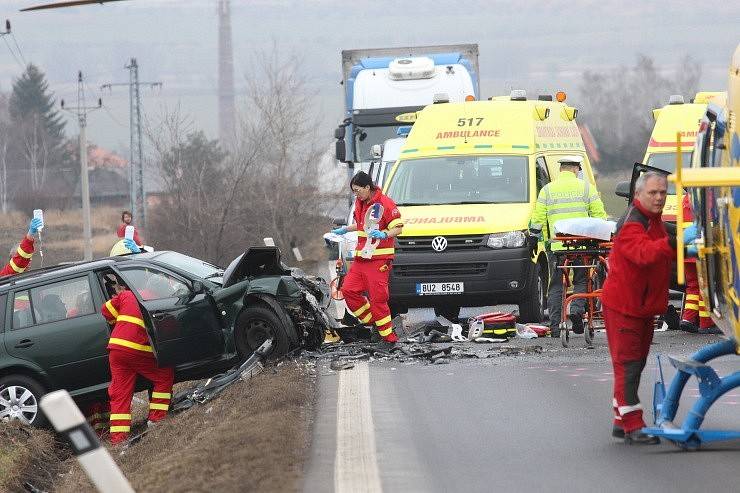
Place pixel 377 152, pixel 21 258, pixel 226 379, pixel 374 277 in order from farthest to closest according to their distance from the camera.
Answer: pixel 377 152 < pixel 21 258 < pixel 374 277 < pixel 226 379

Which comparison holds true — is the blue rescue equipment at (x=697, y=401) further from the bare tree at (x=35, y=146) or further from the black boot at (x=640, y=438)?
the bare tree at (x=35, y=146)

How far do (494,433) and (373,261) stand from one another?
523 cm

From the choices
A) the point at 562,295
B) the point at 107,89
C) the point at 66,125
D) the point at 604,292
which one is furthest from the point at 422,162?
the point at 66,125

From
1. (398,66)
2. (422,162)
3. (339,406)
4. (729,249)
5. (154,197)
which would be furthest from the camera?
(154,197)

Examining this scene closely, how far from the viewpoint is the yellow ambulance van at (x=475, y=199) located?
55.5 feet

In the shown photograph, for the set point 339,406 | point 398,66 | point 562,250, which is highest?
point 398,66

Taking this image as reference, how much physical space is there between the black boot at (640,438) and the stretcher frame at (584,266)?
5247mm

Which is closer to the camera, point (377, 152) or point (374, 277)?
point (374, 277)

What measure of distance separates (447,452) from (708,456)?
154 cm

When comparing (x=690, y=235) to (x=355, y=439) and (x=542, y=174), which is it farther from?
(x=542, y=174)

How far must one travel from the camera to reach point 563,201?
16078 millimetres

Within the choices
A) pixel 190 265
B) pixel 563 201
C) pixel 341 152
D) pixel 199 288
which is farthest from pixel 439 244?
pixel 341 152

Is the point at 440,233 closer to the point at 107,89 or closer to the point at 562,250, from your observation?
the point at 562,250

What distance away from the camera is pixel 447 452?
891 centimetres
